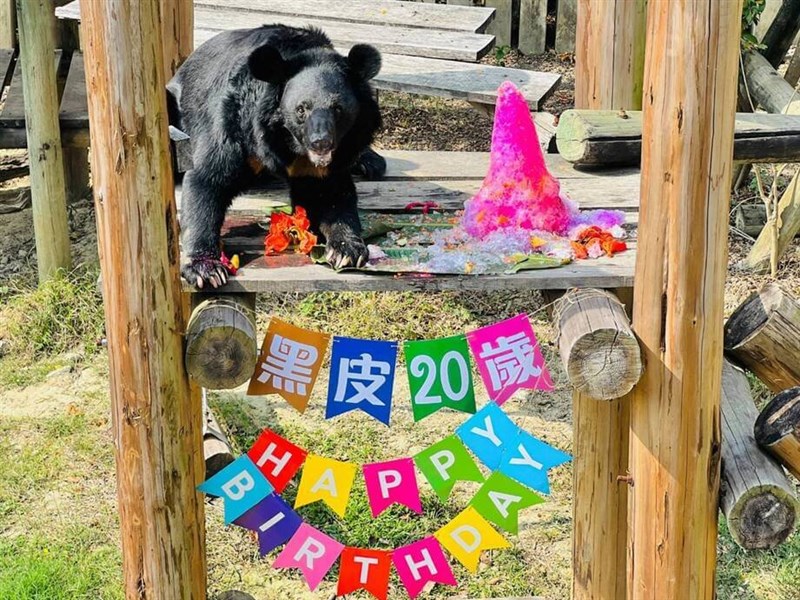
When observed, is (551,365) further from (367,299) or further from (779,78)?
(779,78)

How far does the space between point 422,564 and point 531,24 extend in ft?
22.9

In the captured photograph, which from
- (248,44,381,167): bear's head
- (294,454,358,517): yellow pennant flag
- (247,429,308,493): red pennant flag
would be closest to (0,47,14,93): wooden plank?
(248,44,381,167): bear's head

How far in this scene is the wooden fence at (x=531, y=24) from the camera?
9484 mm

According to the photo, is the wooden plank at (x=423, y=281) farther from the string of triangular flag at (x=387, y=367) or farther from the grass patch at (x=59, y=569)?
the grass patch at (x=59, y=569)

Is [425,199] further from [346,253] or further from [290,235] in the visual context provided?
[346,253]

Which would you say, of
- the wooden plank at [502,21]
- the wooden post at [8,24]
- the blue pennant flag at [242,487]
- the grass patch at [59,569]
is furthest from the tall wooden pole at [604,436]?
the wooden plank at [502,21]

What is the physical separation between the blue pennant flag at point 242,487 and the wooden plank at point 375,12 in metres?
4.03

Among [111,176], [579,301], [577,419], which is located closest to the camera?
[111,176]

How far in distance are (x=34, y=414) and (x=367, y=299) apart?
205 centimetres

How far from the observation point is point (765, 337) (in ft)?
11.2

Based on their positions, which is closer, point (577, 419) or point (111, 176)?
point (111, 176)

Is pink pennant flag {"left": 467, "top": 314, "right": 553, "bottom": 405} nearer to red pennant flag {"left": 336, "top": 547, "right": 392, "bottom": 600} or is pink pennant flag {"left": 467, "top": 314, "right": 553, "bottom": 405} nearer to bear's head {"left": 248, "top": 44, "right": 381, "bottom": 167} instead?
red pennant flag {"left": 336, "top": 547, "right": 392, "bottom": 600}

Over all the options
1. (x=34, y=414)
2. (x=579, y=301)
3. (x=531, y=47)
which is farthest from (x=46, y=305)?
(x=531, y=47)

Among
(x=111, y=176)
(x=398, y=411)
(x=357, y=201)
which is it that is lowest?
(x=398, y=411)
